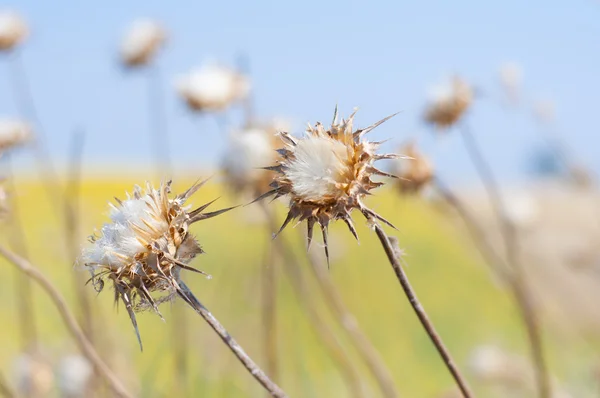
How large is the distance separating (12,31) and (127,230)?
2069mm

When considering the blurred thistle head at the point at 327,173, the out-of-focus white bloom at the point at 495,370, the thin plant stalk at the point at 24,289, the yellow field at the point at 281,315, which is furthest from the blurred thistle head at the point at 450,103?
the blurred thistle head at the point at 327,173

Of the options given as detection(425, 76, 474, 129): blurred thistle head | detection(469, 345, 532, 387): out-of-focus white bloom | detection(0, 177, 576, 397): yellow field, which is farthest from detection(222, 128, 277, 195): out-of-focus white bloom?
detection(469, 345, 532, 387): out-of-focus white bloom

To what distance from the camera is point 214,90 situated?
2.35 meters

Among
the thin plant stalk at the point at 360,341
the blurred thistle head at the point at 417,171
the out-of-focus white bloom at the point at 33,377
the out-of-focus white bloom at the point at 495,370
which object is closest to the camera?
the thin plant stalk at the point at 360,341

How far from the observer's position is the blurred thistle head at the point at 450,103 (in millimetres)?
2201

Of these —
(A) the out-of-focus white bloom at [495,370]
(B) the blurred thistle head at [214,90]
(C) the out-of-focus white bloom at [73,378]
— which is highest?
(B) the blurred thistle head at [214,90]

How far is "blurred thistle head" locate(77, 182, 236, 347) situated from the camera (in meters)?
0.85

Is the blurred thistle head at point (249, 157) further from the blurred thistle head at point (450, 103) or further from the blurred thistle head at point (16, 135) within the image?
the blurred thistle head at point (16, 135)

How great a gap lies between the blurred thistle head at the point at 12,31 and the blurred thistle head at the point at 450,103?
1.39 metres

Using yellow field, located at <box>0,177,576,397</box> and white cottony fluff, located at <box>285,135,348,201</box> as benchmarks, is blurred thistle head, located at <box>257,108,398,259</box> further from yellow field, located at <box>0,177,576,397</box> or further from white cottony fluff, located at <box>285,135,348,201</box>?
yellow field, located at <box>0,177,576,397</box>

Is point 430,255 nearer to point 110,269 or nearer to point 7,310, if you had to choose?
point 7,310

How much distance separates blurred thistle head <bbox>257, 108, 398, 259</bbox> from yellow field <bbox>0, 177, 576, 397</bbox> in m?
1.02

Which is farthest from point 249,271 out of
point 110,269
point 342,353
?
point 110,269

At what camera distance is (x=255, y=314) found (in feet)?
14.3
